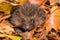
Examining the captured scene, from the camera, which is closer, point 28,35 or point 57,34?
point 28,35

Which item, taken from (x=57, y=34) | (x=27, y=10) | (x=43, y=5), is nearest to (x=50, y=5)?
(x=43, y=5)

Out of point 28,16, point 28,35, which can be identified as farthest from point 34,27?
point 28,35

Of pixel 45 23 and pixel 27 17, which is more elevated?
pixel 27 17

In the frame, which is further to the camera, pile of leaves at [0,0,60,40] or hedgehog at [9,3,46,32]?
hedgehog at [9,3,46,32]

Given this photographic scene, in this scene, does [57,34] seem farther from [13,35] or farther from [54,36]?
[13,35]

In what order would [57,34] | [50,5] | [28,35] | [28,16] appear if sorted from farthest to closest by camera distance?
[50,5]
[28,16]
[57,34]
[28,35]

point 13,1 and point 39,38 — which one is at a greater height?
point 13,1

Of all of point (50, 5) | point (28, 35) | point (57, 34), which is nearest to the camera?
point (28, 35)

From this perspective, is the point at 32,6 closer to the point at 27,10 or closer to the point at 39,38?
the point at 27,10

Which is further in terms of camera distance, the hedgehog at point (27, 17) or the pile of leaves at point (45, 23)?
the hedgehog at point (27, 17)
